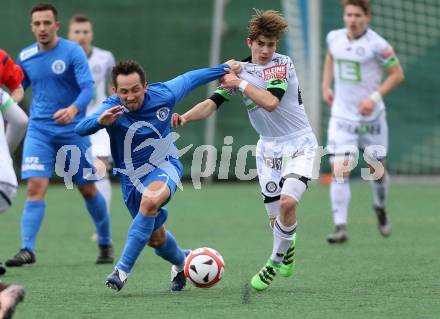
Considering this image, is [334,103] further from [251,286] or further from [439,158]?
[439,158]

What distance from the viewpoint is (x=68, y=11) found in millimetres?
15438

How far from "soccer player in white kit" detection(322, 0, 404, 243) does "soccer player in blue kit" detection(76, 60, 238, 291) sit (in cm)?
330

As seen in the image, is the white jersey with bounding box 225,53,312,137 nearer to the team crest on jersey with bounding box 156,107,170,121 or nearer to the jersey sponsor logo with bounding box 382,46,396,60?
the team crest on jersey with bounding box 156,107,170,121

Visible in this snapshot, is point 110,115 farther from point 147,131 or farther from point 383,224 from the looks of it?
point 383,224

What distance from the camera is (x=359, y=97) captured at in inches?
412

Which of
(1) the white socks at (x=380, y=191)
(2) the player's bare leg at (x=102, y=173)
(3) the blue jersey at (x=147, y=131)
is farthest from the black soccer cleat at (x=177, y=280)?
(1) the white socks at (x=380, y=191)

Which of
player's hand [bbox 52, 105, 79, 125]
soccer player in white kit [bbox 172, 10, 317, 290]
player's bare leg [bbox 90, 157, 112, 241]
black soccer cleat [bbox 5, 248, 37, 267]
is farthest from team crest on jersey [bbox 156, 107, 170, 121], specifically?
player's bare leg [bbox 90, 157, 112, 241]

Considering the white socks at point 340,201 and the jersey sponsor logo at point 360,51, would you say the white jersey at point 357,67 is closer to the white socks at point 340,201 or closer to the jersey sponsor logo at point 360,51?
the jersey sponsor logo at point 360,51

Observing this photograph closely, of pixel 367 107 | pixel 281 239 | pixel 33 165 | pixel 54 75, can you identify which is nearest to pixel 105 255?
pixel 33 165

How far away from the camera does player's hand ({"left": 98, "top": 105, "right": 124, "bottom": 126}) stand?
20.9 feet

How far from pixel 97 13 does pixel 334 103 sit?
20.1ft

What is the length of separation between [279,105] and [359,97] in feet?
10.6

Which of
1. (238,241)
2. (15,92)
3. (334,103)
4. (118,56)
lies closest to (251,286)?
(15,92)

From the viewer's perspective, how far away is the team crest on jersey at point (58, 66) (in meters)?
8.73
